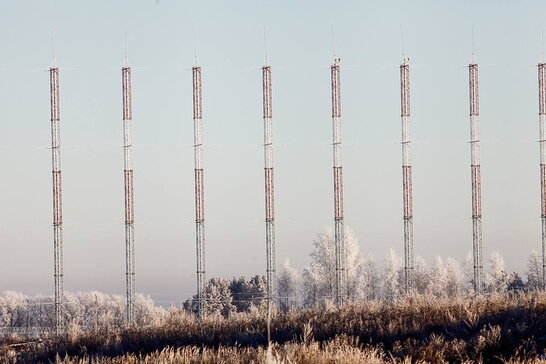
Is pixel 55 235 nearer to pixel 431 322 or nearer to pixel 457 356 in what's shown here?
pixel 431 322

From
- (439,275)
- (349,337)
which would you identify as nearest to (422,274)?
(439,275)

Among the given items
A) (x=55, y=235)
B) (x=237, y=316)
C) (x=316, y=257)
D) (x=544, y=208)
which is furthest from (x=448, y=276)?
(x=237, y=316)

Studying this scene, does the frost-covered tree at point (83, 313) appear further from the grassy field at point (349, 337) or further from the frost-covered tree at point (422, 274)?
the frost-covered tree at point (422, 274)

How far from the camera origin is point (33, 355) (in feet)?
81.7

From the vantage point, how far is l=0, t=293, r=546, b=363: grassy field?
17234mm

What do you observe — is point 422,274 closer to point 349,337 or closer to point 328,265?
point 328,265

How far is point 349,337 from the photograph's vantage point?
830 inches

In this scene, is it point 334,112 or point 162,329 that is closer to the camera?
point 162,329

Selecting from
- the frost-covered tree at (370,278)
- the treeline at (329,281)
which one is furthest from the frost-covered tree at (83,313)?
the frost-covered tree at (370,278)

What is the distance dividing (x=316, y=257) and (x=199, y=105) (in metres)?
52.0

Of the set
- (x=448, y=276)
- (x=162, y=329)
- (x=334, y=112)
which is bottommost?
(x=448, y=276)

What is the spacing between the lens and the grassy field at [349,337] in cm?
1723

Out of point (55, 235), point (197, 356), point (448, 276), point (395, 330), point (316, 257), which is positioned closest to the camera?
point (197, 356)

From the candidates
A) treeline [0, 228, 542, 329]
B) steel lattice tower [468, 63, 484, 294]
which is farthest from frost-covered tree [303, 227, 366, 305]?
steel lattice tower [468, 63, 484, 294]
